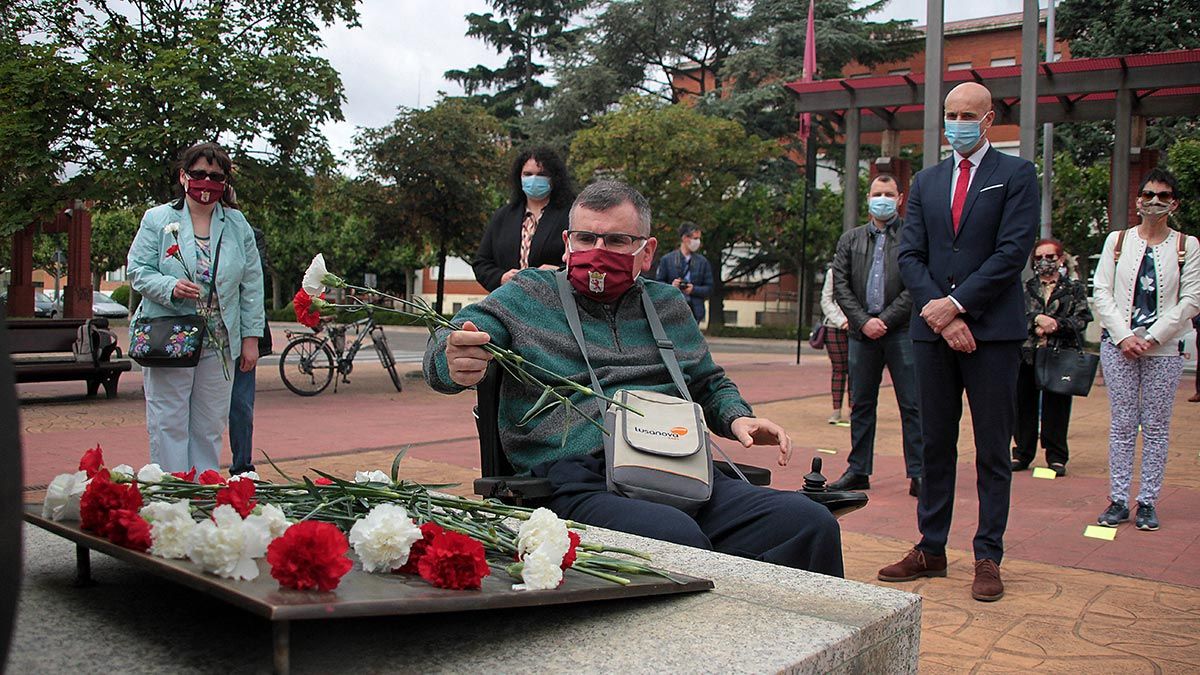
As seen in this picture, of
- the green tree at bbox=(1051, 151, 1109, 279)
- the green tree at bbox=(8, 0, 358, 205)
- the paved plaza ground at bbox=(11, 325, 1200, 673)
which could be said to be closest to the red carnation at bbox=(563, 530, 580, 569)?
the paved plaza ground at bbox=(11, 325, 1200, 673)

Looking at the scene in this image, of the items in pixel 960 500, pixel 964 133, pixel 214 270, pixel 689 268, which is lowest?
pixel 960 500

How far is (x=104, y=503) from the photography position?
67.9 inches

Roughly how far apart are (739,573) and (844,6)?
38.5 meters

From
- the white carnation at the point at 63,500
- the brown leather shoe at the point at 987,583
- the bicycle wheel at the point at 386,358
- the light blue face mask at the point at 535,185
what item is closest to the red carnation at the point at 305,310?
the white carnation at the point at 63,500

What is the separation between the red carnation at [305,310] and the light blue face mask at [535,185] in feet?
11.0

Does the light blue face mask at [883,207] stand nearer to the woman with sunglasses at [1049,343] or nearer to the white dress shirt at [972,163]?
the woman with sunglasses at [1049,343]

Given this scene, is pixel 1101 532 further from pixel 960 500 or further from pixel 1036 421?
pixel 1036 421

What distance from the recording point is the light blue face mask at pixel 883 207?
6.77 m

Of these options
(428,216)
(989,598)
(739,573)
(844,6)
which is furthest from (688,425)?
(844,6)

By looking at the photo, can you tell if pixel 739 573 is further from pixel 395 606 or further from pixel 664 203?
pixel 664 203

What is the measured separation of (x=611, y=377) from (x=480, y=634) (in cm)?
151

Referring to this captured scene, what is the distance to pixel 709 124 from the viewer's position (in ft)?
111

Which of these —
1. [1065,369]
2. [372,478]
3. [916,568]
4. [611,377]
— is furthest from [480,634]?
[1065,369]

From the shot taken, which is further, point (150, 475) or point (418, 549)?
point (150, 475)
